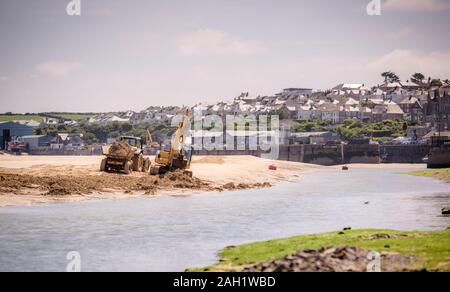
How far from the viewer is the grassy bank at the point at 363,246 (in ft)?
70.5

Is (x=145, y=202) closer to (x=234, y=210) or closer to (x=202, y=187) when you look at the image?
(x=234, y=210)

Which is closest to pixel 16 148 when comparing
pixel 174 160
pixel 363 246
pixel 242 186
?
pixel 242 186

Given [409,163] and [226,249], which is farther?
[409,163]

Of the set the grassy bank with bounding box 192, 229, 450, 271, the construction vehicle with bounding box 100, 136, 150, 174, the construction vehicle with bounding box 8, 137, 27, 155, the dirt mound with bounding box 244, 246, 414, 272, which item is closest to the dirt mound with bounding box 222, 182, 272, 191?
the construction vehicle with bounding box 100, 136, 150, 174

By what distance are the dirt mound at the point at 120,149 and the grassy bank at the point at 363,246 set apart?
34243 mm

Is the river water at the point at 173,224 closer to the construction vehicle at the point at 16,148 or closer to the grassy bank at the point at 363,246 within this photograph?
the grassy bank at the point at 363,246

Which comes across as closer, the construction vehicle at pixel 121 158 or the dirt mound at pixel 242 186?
the construction vehicle at pixel 121 158

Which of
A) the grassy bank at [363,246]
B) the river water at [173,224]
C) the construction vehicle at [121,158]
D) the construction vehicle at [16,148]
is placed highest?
the construction vehicle at [121,158]

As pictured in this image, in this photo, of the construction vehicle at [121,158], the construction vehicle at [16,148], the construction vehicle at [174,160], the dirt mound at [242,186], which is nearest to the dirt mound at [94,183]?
the construction vehicle at [174,160]

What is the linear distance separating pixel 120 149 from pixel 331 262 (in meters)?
43.0

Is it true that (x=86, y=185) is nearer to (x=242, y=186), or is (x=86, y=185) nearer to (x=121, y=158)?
(x=121, y=158)

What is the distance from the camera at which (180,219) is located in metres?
39.4

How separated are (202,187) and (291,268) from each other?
140 ft
